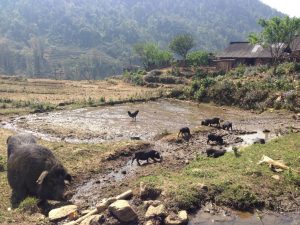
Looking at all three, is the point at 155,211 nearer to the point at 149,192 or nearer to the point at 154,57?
the point at 149,192

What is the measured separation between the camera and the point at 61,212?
A: 1384 cm

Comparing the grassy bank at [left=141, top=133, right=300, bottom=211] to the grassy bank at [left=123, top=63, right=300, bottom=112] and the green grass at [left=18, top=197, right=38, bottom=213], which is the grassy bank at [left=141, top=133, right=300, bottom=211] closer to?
the green grass at [left=18, top=197, right=38, bottom=213]

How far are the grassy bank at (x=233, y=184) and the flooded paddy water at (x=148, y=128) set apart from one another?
2.66ft

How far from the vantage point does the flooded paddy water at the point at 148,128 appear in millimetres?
16531

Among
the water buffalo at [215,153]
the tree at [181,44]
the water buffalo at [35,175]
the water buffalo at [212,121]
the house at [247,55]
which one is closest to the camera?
the water buffalo at [35,175]

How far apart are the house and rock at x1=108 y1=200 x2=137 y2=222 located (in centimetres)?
4878

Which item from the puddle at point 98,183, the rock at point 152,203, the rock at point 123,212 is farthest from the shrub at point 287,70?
the rock at point 123,212

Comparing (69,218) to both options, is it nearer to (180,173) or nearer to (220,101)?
(180,173)

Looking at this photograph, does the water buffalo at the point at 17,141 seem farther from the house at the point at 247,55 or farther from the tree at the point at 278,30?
the house at the point at 247,55

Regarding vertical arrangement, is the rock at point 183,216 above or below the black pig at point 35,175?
below

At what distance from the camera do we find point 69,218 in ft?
45.1

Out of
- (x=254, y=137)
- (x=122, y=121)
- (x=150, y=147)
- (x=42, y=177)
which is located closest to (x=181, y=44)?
(x=122, y=121)

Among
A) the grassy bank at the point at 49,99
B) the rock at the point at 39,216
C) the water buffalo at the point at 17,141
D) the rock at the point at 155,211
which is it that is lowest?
the rock at the point at 39,216

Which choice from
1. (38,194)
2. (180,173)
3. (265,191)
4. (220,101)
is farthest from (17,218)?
(220,101)
